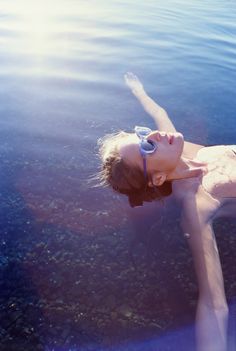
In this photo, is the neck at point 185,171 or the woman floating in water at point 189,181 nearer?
the woman floating in water at point 189,181

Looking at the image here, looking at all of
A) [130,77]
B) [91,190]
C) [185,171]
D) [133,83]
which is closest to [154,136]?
[185,171]

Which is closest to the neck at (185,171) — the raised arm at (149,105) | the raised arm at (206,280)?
the raised arm at (206,280)

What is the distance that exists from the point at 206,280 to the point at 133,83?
4364mm

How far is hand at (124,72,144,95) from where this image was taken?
6863 millimetres

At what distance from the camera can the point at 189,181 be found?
4668mm

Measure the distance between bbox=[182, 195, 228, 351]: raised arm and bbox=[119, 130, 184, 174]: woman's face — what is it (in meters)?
0.55

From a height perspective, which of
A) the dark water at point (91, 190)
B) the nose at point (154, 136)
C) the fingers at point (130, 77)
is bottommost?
the dark water at point (91, 190)

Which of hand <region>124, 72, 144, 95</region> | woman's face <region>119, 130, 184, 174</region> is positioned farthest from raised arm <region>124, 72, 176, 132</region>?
woman's face <region>119, 130, 184, 174</region>

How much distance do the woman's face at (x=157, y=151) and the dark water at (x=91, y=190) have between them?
586mm

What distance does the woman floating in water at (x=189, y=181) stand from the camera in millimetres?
3660

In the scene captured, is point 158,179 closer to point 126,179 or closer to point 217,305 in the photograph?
point 126,179

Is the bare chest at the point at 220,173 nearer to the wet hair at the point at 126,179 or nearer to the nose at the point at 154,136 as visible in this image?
the wet hair at the point at 126,179

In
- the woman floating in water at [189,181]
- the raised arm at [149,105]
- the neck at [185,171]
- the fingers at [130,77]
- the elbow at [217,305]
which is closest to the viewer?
the elbow at [217,305]

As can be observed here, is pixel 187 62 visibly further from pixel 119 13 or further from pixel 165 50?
pixel 119 13
